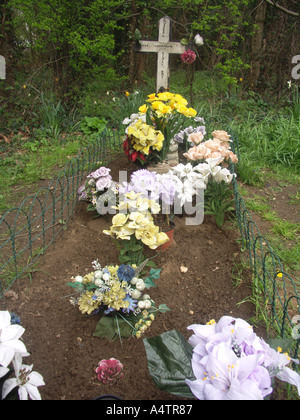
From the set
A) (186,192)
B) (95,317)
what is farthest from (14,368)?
(186,192)

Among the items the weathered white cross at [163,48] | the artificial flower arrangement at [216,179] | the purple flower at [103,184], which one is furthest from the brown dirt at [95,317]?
the weathered white cross at [163,48]

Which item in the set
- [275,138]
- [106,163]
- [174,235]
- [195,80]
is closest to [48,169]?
[106,163]

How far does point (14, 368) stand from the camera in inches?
43.0

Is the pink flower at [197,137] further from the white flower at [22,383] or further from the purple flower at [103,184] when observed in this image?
the white flower at [22,383]

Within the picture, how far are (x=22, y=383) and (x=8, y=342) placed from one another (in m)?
0.16

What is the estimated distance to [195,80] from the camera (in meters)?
8.17

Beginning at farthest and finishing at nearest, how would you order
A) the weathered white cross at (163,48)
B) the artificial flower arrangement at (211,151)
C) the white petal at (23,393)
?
the weathered white cross at (163,48)
the artificial flower arrangement at (211,151)
the white petal at (23,393)

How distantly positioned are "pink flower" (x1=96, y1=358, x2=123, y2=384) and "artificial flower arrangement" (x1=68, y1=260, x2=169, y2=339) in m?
0.17

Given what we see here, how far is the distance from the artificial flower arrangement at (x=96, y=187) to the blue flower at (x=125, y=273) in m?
1.06

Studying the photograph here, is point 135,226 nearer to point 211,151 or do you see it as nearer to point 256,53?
point 211,151

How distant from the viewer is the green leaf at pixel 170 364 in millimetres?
1107

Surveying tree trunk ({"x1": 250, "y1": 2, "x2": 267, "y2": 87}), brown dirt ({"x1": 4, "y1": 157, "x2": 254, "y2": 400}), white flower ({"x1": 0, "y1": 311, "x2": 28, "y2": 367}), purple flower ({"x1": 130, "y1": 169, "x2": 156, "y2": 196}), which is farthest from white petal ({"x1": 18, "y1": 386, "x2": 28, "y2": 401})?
tree trunk ({"x1": 250, "y1": 2, "x2": 267, "y2": 87})

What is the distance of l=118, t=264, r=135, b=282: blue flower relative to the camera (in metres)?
1.89
